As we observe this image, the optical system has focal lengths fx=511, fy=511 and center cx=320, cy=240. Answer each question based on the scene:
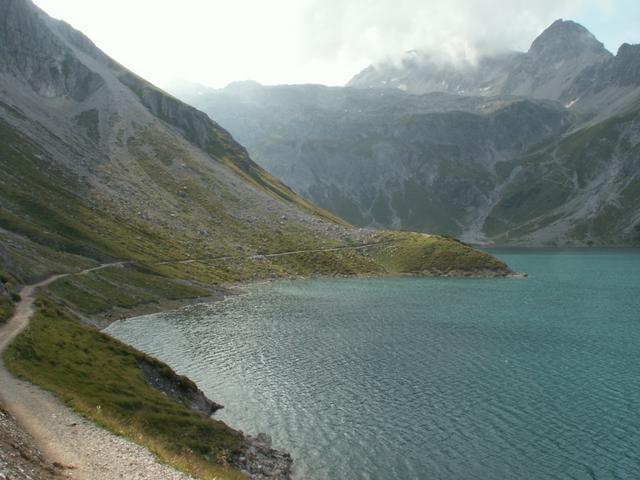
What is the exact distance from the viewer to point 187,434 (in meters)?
39.1

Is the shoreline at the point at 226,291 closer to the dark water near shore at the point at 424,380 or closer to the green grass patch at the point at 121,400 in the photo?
the dark water near shore at the point at 424,380

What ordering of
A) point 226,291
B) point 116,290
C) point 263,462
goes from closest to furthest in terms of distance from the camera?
point 263,462
point 116,290
point 226,291

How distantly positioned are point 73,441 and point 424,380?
44.1 metres

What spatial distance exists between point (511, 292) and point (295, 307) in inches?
2630

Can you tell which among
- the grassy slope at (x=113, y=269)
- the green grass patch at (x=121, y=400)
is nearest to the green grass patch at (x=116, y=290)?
the grassy slope at (x=113, y=269)

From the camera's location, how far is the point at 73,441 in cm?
2983

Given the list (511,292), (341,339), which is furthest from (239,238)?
(341,339)

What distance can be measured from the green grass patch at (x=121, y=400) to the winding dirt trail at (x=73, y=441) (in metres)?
1.00


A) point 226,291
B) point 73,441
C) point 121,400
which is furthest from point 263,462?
point 226,291

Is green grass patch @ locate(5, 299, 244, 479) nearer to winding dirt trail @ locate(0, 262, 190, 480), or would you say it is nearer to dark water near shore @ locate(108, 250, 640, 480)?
winding dirt trail @ locate(0, 262, 190, 480)

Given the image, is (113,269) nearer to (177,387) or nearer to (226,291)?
(226,291)

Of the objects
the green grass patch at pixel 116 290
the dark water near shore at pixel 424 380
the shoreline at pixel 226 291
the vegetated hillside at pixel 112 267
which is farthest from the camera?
the shoreline at pixel 226 291

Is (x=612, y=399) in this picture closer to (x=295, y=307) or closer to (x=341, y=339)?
(x=341, y=339)

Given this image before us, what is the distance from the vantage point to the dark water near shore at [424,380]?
4403cm
